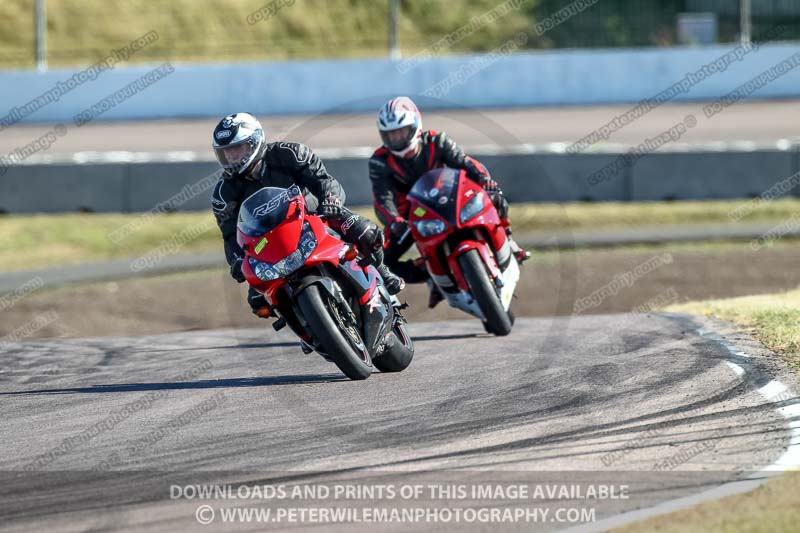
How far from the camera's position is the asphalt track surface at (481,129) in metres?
24.2

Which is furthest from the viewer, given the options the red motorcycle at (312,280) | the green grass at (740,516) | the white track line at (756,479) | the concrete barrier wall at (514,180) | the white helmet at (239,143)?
the concrete barrier wall at (514,180)

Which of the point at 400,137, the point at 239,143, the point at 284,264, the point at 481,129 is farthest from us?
the point at 481,129

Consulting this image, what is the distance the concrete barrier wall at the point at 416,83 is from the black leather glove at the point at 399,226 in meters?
18.3

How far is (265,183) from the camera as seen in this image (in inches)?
314

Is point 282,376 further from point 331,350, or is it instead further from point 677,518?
point 677,518

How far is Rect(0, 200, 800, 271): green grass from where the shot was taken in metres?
17.5

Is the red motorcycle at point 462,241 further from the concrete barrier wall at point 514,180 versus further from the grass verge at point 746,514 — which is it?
the concrete barrier wall at point 514,180

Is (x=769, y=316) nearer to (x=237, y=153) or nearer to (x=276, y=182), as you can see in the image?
(x=276, y=182)

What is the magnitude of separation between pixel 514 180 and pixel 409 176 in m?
8.07

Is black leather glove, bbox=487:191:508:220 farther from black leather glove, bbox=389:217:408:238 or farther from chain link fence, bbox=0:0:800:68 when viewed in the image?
chain link fence, bbox=0:0:800:68

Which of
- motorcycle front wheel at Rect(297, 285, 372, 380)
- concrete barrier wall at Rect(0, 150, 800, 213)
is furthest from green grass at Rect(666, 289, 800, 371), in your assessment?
concrete barrier wall at Rect(0, 150, 800, 213)

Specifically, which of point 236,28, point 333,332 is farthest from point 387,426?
point 236,28

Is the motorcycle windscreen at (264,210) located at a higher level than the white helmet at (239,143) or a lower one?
lower


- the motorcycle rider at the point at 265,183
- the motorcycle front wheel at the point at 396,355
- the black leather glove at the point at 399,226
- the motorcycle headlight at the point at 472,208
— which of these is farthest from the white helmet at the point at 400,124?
the motorcycle front wheel at the point at 396,355
